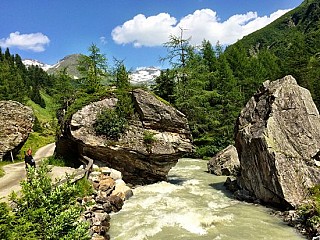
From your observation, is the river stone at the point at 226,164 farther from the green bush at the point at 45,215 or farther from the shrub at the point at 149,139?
the green bush at the point at 45,215

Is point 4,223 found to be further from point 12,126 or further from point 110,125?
point 12,126

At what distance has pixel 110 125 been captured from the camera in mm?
27766

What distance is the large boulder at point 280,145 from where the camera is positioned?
2172cm

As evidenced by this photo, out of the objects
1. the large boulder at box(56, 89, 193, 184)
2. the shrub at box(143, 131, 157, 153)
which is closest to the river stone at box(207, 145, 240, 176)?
the large boulder at box(56, 89, 193, 184)

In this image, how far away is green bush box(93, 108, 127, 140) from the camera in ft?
90.8

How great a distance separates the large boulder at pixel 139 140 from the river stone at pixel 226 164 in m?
6.20

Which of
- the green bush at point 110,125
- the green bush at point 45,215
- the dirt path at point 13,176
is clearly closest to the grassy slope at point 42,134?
the dirt path at point 13,176

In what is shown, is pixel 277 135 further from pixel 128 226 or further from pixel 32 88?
pixel 32 88

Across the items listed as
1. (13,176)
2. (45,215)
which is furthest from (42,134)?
(45,215)

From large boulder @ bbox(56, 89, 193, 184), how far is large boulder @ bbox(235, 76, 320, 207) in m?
5.61

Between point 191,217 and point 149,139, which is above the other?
point 149,139

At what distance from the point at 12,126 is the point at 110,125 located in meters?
11.6

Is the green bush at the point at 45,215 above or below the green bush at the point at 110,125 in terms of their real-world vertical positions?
below

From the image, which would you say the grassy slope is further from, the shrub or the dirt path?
the shrub
